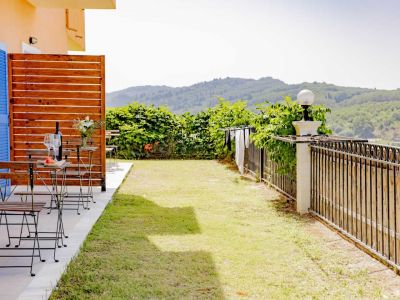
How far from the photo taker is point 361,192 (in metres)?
5.29

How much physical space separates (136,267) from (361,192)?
8.20ft

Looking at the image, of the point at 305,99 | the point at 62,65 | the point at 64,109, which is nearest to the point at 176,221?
the point at 305,99

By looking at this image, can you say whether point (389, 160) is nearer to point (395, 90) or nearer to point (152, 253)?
point (152, 253)

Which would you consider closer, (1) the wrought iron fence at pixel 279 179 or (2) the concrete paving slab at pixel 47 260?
(2) the concrete paving slab at pixel 47 260

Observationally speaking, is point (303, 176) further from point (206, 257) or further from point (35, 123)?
point (35, 123)

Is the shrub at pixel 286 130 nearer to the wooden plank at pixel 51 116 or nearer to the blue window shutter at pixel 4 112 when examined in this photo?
the wooden plank at pixel 51 116

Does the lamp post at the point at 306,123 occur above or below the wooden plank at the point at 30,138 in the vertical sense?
above

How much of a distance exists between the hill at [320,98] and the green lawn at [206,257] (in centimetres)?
799

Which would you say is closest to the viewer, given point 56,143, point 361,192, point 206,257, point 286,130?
point 206,257

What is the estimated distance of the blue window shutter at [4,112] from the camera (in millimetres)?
8328

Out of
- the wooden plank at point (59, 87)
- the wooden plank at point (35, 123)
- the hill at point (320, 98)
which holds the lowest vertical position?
the wooden plank at point (35, 123)

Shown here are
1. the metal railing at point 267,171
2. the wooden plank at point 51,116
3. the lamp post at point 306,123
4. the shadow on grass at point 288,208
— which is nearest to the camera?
the shadow on grass at point 288,208

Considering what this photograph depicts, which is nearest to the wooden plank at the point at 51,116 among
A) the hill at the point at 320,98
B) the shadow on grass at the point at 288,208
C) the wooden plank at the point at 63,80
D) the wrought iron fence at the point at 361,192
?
the wooden plank at the point at 63,80

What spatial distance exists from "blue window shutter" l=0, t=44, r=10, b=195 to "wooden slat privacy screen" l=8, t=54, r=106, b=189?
252 mm
